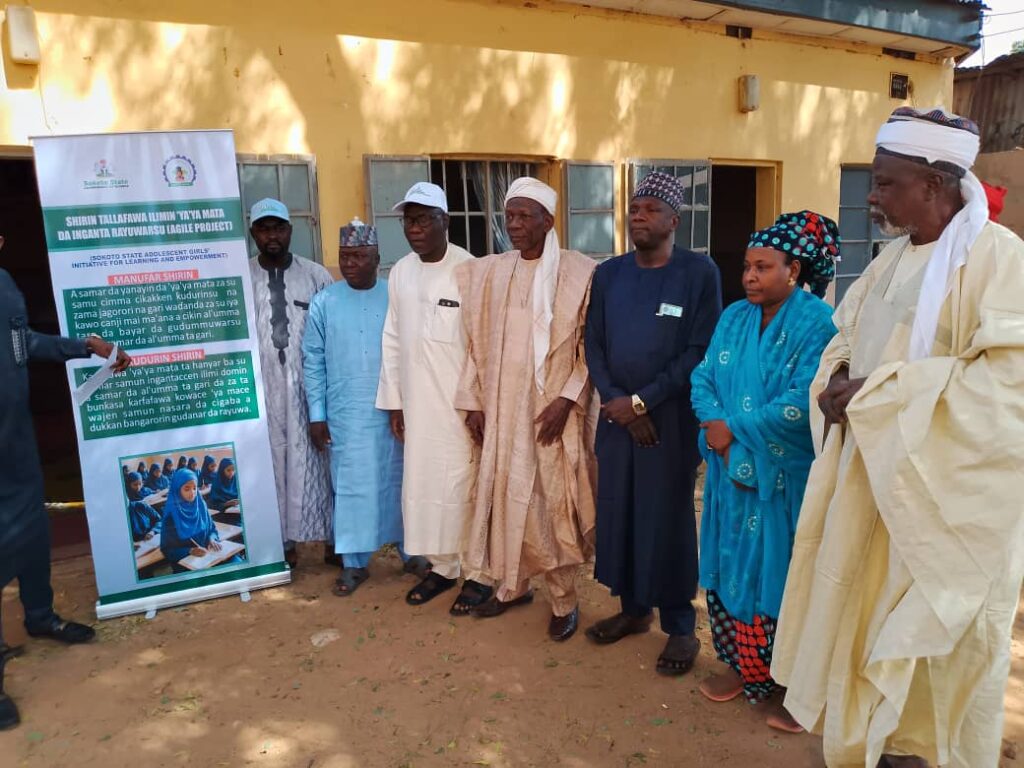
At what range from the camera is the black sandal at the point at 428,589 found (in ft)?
12.4

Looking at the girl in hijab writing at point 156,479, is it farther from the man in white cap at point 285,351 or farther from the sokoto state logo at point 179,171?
the sokoto state logo at point 179,171

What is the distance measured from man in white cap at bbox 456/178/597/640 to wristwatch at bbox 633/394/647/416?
0.36 meters

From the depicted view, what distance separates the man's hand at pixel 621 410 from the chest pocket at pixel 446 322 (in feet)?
3.02

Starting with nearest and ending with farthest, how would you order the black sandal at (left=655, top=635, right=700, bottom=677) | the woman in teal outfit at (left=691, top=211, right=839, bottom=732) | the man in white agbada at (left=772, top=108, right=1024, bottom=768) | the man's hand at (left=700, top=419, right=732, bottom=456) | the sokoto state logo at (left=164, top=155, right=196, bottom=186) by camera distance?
the man in white agbada at (left=772, top=108, right=1024, bottom=768) < the woman in teal outfit at (left=691, top=211, right=839, bottom=732) < the man's hand at (left=700, top=419, right=732, bottom=456) < the black sandal at (left=655, top=635, right=700, bottom=677) < the sokoto state logo at (left=164, top=155, right=196, bottom=186)

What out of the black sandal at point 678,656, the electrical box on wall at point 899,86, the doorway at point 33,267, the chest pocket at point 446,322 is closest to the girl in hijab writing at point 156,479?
the chest pocket at point 446,322

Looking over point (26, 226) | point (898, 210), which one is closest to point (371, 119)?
point (898, 210)

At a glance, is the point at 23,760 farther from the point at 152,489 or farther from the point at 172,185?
the point at 172,185

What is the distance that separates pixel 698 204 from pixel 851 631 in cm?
502

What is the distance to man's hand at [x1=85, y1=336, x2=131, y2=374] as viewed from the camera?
10.9ft

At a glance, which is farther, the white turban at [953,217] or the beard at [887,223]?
the beard at [887,223]

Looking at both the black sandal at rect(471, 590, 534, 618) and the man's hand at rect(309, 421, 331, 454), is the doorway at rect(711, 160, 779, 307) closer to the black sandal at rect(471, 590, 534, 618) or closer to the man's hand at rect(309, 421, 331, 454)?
the black sandal at rect(471, 590, 534, 618)

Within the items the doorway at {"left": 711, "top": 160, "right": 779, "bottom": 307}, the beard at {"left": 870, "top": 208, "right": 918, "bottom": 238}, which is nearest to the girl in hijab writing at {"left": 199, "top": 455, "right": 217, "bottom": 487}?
the beard at {"left": 870, "top": 208, "right": 918, "bottom": 238}

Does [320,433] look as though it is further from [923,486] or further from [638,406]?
[923,486]

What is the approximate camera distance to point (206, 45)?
4523 mm
